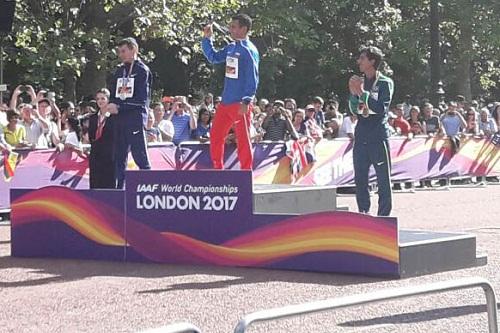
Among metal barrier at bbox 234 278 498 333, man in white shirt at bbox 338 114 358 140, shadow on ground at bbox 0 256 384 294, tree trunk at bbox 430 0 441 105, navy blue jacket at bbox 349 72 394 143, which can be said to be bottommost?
shadow on ground at bbox 0 256 384 294

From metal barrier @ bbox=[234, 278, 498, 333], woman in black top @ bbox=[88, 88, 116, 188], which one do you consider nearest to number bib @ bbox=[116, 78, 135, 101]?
woman in black top @ bbox=[88, 88, 116, 188]

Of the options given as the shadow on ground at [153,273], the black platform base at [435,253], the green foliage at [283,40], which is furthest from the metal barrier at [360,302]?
the green foliage at [283,40]

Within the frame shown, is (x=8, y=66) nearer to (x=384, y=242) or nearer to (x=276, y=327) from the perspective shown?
(x=384, y=242)

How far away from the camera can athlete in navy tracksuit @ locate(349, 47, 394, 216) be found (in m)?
11.6

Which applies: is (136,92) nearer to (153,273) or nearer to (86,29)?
(153,273)

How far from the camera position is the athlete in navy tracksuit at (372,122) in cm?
1164

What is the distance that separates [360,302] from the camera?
4895 millimetres

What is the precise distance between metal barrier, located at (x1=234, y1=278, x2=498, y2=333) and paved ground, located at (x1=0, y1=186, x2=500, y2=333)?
4.18ft

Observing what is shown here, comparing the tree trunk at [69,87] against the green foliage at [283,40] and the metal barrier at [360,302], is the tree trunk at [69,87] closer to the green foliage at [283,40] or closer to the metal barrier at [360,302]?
the green foliage at [283,40]

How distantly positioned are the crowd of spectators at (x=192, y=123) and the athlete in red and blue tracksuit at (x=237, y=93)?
7.84 ft

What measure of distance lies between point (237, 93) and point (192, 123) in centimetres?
848

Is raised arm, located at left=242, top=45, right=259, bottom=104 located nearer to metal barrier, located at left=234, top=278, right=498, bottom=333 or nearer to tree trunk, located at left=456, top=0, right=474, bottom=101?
metal barrier, located at left=234, top=278, right=498, bottom=333

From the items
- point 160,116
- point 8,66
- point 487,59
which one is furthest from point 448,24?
point 160,116

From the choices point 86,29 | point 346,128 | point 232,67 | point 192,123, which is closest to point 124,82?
point 232,67
